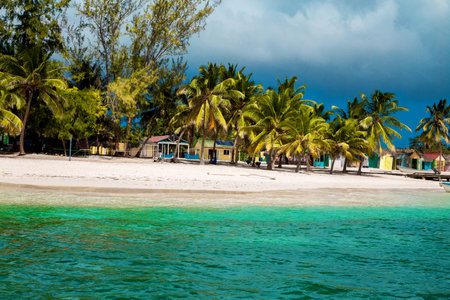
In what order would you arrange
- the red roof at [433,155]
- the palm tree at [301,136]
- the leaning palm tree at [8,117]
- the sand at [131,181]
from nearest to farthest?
the sand at [131,181]
the leaning palm tree at [8,117]
the palm tree at [301,136]
the red roof at [433,155]

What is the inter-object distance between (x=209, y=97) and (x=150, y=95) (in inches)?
340

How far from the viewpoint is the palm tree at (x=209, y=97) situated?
30688 mm

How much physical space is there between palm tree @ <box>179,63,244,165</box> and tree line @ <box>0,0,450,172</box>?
0.08 metres

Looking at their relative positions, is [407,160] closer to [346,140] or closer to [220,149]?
[220,149]

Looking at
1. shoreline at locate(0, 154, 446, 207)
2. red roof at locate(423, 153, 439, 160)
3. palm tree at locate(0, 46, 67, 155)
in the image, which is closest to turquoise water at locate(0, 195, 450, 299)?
shoreline at locate(0, 154, 446, 207)

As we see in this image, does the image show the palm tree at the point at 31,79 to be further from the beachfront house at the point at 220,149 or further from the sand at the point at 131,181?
the beachfront house at the point at 220,149

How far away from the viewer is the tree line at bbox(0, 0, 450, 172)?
29156 millimetres

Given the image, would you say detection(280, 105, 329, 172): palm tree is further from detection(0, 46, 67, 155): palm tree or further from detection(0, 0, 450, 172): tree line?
detection(0, 46, 67, 155): palm tree

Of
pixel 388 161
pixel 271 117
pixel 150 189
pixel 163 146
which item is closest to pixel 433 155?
pixel 388 161

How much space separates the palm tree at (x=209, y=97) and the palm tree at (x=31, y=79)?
968 cm

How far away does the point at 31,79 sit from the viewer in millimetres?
28469

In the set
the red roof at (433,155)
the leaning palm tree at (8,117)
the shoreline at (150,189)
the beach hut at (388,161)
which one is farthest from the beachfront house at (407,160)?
the leaning palm tree at (8,117)

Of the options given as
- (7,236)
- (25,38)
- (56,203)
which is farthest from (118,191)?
(25,38)

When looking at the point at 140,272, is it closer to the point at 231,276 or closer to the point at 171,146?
the point at 231,276
